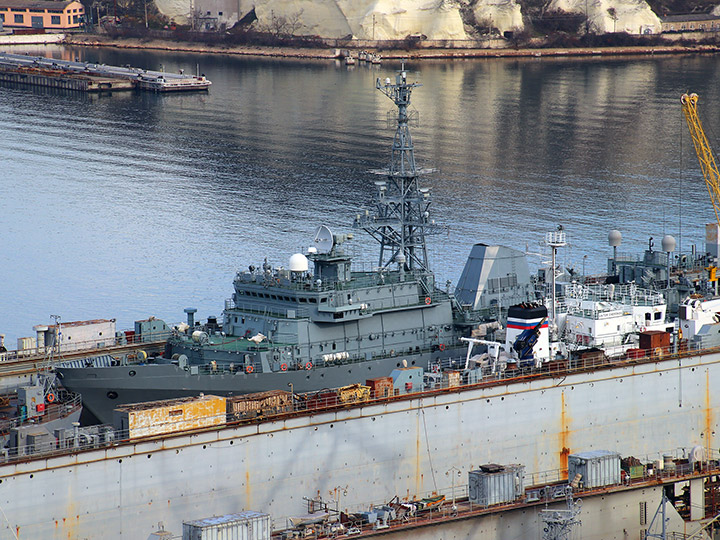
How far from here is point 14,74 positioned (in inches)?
6363

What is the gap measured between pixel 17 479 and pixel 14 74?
434 feet

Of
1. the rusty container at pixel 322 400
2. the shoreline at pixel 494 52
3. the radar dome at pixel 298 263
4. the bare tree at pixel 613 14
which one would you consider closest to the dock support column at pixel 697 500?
the rusty container at pixel 322 400

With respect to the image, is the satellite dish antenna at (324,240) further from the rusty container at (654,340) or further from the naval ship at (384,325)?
the rusty container at (654,340)

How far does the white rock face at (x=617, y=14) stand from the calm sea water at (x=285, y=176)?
26910mm

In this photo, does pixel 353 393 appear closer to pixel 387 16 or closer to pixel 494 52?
pixel 387 16

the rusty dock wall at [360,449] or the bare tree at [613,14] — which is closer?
the rusty dock wall at [360,449]

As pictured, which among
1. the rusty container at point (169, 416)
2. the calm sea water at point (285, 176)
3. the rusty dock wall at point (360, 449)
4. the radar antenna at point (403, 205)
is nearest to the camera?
the rusty dock wall at point (360, 449)

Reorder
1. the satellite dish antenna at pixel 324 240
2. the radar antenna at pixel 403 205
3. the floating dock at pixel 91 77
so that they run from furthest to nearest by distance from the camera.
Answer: the floating dock at pixel 91 77
the radar antenna at pixel 403 205
the satellite dish antenna at pixel 324 240

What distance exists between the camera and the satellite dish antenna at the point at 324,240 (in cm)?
4978

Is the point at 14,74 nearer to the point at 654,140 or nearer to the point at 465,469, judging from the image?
the point at 654,140

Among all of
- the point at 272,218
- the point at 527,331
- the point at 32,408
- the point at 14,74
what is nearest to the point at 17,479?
the point at 32,408

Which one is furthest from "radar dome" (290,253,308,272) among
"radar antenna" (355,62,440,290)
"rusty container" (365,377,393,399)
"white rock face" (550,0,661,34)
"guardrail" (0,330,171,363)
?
"white rock face" (550,0,661,34)

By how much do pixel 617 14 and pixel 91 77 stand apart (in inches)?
3078

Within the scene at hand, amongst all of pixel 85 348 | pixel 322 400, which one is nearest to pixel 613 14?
pixel 85 348
